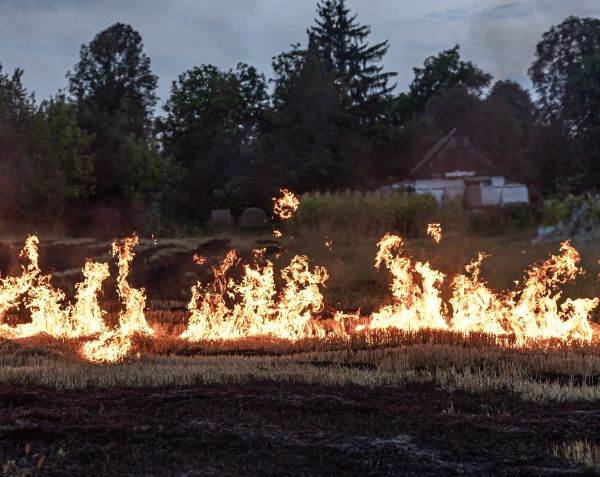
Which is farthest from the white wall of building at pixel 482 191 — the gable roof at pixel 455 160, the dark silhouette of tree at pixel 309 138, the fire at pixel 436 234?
the fire at pixel 436 234

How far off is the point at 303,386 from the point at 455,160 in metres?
41.9

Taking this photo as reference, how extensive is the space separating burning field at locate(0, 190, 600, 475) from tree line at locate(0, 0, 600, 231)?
14728 millimetres

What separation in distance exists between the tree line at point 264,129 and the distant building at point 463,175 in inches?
82.0

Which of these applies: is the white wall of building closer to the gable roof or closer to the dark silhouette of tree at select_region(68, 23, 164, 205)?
the gable roof

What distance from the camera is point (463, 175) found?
5019 centimetres

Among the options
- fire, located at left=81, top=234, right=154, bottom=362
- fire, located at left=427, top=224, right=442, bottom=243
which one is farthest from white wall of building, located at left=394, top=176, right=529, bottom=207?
fire, located at left=81, top=234, right=154, bottom=362

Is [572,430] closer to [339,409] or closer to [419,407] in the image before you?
[419,407]

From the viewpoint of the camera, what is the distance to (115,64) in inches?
2338

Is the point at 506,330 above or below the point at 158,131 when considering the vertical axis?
below

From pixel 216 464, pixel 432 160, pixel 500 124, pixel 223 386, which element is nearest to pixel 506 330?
pixel 223 386

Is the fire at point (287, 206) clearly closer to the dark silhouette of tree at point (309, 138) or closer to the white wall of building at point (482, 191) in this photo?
the dark silhouette of tree at point (309, 138)

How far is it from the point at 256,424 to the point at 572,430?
108 inches

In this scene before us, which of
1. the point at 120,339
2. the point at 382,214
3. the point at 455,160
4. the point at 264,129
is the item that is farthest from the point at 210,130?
the point at 120,339

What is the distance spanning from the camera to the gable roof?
50.0 metres
